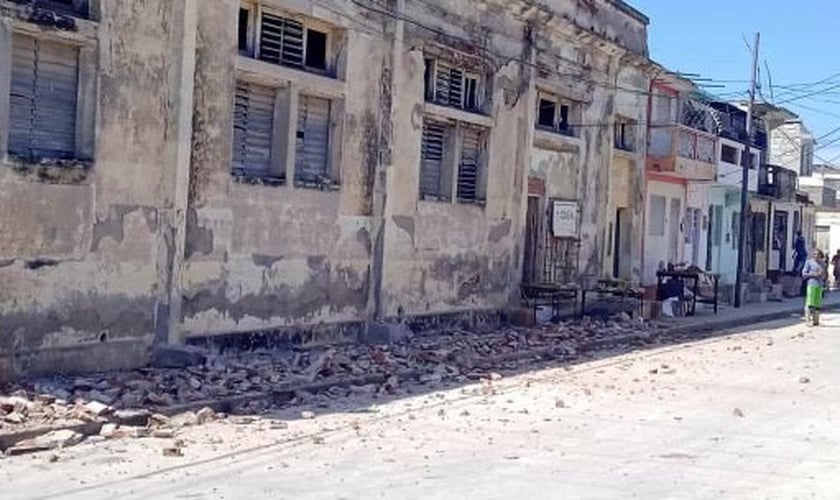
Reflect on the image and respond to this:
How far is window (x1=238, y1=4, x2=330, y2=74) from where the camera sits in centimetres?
1538

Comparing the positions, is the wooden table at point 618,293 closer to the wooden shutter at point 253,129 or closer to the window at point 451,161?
the window at point 451,161

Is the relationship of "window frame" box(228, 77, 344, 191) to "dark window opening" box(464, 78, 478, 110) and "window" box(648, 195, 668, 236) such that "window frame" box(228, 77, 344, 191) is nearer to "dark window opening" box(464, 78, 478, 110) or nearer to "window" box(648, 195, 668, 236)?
"dark window opening" box(464, 78, 478, 110)

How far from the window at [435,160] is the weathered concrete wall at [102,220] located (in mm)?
6955

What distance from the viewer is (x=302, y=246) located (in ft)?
54.3

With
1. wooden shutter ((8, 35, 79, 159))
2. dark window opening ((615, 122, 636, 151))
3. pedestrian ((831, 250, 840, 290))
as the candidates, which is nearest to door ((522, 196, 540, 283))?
dark window opening ((615, 122, 636, 151))

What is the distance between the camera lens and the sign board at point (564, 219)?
24891 millimetres

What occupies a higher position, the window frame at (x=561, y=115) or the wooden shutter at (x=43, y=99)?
the window frame at (x=561, y=115)

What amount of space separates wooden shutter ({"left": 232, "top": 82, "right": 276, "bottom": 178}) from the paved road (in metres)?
4.03

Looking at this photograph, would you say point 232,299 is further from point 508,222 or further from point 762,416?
point 508,222

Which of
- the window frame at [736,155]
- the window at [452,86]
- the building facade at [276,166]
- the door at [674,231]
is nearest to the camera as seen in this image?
the building facade at [276,166]

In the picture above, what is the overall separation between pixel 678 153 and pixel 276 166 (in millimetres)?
17847

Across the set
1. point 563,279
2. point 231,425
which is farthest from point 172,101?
point 563,279

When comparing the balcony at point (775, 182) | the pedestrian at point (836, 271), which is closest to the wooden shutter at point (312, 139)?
the balcony at point (775, 182)

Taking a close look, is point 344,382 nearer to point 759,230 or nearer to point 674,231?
point 674,231
